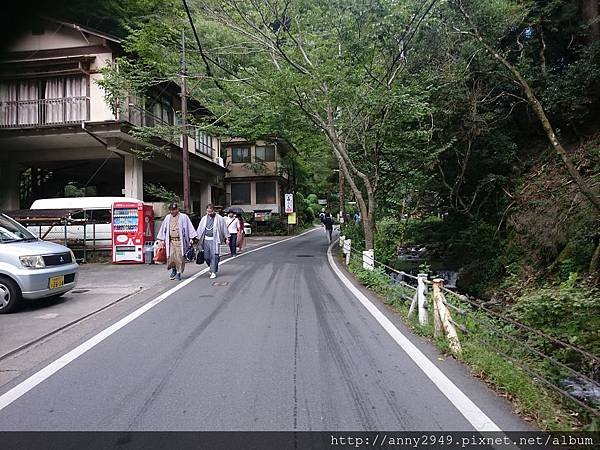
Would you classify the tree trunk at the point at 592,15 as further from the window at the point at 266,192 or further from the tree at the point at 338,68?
the window at the point at 266,192

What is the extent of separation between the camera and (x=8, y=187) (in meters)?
19.6

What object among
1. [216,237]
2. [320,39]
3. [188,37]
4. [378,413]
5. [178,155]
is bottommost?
[378,413]

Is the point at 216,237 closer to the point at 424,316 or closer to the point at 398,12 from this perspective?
the point at 424,316

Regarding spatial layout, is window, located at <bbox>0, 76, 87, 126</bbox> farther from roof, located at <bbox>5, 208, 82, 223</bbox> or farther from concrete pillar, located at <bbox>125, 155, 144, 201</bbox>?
roof, located at <bbox>5, 208, 82, 223</bbox>

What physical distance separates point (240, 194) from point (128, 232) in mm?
24432

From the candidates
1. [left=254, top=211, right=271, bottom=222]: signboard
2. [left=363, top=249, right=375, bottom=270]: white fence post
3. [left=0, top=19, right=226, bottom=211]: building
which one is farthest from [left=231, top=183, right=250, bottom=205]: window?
[left=363, top=249, right=375, bottom=270]: white fence post

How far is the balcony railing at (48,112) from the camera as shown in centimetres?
1777

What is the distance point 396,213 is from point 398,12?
873 cm

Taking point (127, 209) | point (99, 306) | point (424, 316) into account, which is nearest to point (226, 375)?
point (424, 316)

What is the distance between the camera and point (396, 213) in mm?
18625

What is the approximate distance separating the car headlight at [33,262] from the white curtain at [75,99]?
469 inches

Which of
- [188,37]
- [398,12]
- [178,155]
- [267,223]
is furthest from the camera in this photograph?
[267,223]

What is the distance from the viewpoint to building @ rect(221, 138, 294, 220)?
3838 centimetres

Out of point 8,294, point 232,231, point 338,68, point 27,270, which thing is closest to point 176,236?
point 27,270
